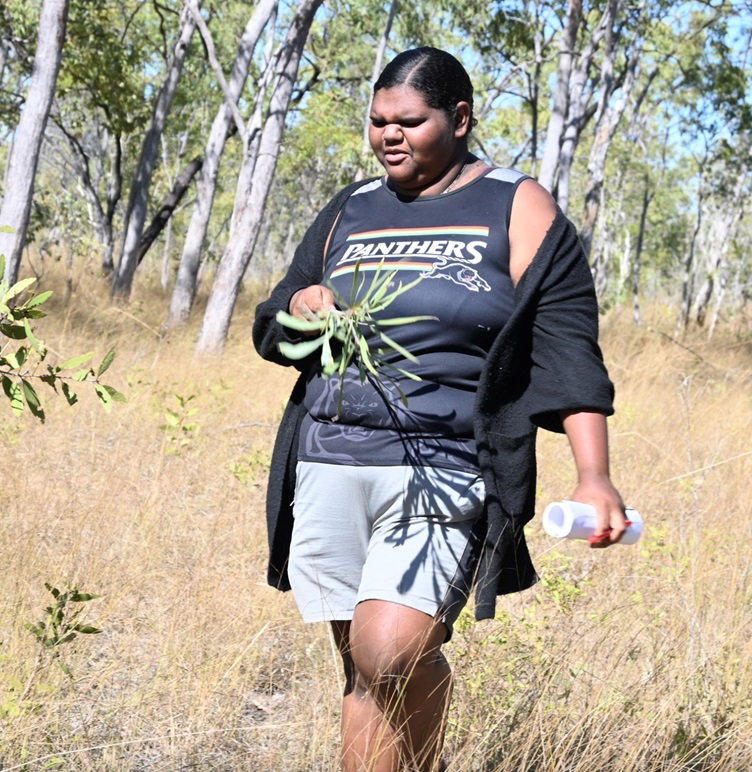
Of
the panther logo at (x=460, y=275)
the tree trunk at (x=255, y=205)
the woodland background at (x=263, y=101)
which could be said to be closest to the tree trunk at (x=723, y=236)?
the woodland background at (x=263, y=101)

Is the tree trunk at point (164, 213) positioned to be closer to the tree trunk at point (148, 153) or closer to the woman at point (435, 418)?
the tree trunk at point (148, 153)

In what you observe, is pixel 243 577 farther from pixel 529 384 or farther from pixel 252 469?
pixel 529 384

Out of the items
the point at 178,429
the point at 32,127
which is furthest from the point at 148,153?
the point at 178,429

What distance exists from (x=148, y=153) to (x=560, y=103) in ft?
Answer: 19.3

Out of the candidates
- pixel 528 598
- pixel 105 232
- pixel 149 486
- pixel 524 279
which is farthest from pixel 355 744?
pixel 105 232

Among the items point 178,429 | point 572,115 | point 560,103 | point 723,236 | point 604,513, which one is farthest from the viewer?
point 723,236

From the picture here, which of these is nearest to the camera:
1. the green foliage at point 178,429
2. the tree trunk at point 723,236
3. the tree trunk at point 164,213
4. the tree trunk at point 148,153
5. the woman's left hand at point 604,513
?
the woman's left hand at point 604,513

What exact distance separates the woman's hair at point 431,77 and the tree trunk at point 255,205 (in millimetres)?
7973

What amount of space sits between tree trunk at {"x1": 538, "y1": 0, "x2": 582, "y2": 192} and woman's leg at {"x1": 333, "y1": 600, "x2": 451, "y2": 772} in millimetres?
10081

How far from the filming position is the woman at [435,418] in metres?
2.08

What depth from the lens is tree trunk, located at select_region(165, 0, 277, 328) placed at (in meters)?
11.3

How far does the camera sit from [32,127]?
25.2 ft

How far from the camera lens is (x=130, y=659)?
10.3 feet

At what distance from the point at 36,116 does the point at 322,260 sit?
6.02 m
